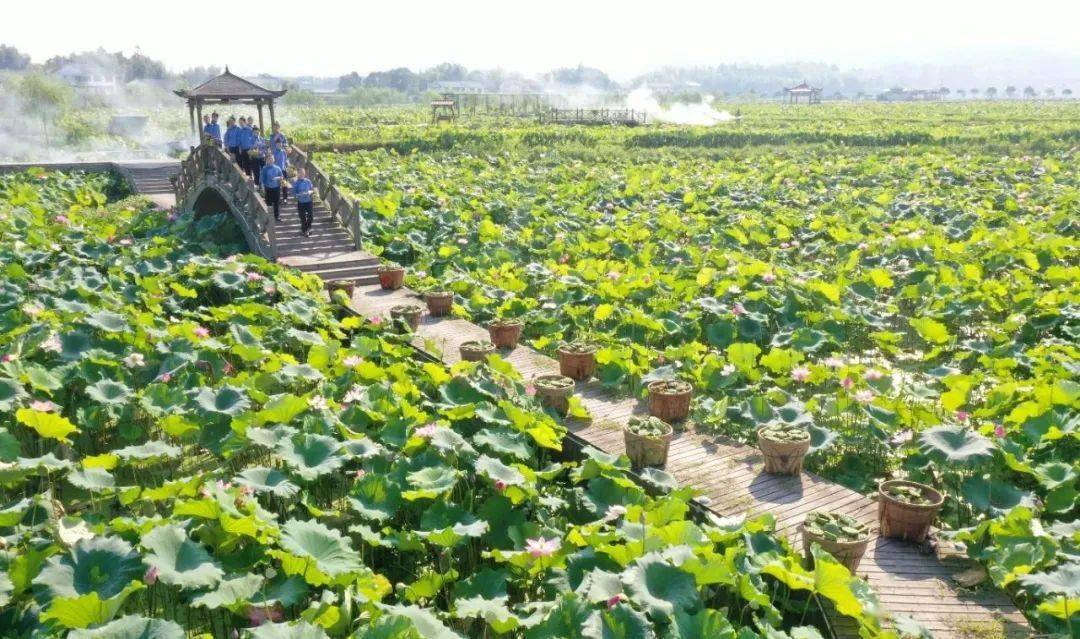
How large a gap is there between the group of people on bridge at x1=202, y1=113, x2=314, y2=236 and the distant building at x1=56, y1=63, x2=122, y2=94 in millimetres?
85146

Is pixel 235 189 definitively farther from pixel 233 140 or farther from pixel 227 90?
pixel 227 90

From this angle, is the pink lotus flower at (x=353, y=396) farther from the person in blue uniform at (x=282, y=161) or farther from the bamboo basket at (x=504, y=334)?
the person in blue uniform at (x=282, y=161)

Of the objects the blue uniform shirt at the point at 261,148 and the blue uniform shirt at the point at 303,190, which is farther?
the blue uniform shirt at the point at 261,148

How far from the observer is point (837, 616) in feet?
14.5

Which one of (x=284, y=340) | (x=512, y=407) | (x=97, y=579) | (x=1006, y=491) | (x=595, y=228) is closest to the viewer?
(x=97, y=579)

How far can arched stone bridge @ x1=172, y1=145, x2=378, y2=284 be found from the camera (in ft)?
40.0

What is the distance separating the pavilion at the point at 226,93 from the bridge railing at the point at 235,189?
95 centimetres

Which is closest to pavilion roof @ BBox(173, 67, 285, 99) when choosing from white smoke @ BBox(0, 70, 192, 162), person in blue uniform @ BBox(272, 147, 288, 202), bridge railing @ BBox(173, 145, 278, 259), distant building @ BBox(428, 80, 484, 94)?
bridge railing @ BBox(173, 145, 278, 259)

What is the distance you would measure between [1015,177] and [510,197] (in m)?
12.1

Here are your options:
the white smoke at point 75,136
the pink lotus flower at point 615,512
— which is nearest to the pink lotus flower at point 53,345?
the pink lotus flower at point 615,512

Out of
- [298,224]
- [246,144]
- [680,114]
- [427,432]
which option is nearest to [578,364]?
[427,432]

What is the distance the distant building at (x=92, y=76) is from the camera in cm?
9256

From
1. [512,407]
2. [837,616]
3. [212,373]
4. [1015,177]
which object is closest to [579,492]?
[512,407]

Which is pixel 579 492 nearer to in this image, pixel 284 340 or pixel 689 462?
pixel 689 462
